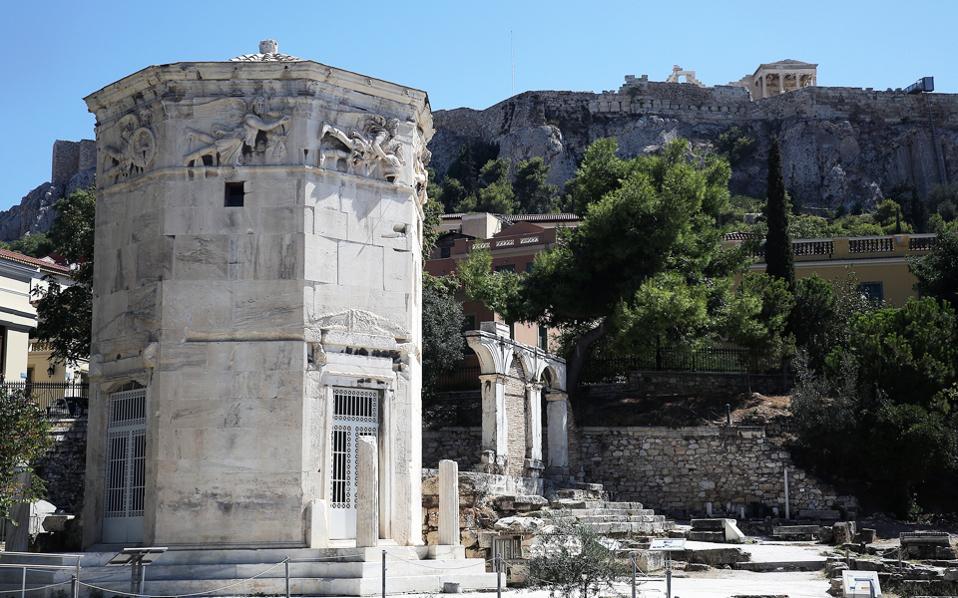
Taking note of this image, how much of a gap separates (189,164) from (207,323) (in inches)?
93.9

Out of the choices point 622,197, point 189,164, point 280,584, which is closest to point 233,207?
point 189,164

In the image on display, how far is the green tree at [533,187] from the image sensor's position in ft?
297

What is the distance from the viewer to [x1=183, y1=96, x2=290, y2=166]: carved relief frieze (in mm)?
17484

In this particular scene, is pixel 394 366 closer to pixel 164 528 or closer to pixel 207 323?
pixel 207 323

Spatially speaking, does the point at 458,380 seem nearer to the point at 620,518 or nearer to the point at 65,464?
the point at 65,464

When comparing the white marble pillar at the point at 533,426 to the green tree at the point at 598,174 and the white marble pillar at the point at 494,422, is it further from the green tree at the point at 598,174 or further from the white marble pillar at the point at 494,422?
the green tree at the point at 598,174

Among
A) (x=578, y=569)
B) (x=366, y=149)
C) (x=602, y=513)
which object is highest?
(x=366, y=149)

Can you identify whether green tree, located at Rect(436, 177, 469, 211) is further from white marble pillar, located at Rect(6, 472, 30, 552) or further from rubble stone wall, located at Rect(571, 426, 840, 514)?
white marble pillar, located at Rect(6, 472, 30, 552)

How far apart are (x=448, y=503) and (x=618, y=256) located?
20294mm

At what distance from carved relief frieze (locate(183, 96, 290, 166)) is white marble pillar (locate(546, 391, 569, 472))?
18.6 metres

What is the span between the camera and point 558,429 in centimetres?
3466

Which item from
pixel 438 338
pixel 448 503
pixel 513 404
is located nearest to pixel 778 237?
pixel 438 338

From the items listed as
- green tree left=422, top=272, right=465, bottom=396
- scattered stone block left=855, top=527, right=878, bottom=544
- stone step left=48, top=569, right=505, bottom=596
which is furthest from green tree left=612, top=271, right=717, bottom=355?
stone step left=48, top=569, right=505, bottom=596

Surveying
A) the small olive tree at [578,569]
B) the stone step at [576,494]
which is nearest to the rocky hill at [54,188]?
the stone step at [576,494]
